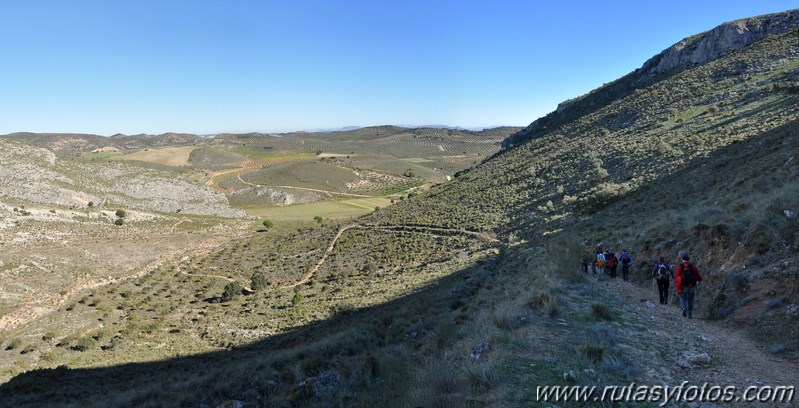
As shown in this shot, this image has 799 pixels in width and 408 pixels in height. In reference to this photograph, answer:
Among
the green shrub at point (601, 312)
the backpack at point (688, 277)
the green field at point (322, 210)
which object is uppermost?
the backpack at point (688, 277)

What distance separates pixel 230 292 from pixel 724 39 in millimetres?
73002

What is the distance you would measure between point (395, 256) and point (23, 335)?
83.1 ft

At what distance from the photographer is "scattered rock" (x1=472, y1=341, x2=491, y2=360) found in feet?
26.8

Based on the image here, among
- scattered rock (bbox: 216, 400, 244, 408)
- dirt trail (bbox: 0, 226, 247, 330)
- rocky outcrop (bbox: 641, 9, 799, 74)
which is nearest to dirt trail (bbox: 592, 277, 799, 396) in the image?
scattered rock (bbox: 216, 400, 244, 408)

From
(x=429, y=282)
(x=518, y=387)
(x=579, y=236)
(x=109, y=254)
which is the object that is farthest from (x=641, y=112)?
(x=109, y=254)

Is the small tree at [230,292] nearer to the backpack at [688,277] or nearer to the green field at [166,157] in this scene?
the backpack at [688,277]

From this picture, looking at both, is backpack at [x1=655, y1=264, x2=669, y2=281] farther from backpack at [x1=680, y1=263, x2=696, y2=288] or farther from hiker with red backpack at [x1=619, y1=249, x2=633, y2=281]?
hiker with red backpack at [x1=619, y1=249, x2=633, y2=281]

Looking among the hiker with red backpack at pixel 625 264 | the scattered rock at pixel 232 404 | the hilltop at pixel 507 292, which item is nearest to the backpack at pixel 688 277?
the hilltop at pixel 507 292

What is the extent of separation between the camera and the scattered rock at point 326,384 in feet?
31.9

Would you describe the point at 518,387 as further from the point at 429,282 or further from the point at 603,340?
the point at 429,282

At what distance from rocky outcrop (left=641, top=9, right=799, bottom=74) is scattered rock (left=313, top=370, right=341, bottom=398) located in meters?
70.2

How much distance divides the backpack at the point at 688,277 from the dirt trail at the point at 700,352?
896 millimetres

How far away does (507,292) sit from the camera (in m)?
A: 15.3

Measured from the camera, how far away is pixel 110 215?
161 ft
